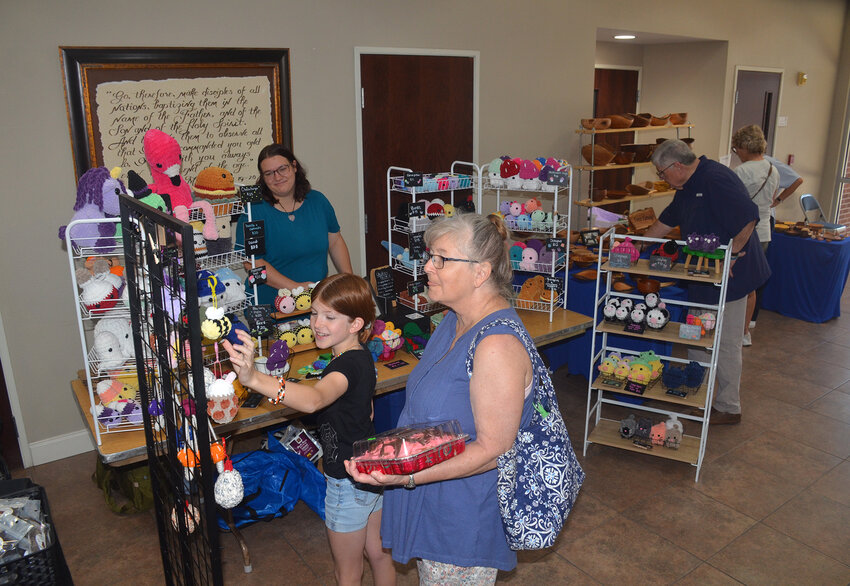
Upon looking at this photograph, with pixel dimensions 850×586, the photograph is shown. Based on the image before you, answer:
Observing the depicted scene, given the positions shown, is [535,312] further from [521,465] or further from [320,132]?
[521,465]

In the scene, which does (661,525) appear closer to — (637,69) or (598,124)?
(598,124)

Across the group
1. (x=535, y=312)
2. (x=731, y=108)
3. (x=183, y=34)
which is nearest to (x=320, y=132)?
(x=183, y=34)

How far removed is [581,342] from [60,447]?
11.0ft

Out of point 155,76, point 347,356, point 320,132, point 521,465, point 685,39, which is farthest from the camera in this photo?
point 685,39

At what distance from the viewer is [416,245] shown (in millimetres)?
3283

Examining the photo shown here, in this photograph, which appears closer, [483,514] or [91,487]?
[483,514]

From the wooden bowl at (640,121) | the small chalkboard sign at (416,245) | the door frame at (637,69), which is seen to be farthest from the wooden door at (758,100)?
the small chalkboard sign at (416,245)

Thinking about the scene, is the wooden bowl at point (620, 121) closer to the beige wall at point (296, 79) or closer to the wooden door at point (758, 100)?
the beige wall at point (296, 79)

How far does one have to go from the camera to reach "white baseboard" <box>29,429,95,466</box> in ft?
12.1

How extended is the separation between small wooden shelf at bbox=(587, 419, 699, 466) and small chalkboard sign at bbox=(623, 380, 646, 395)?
1.10 feet

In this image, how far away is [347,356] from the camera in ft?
6.42

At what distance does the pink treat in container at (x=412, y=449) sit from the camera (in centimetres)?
149

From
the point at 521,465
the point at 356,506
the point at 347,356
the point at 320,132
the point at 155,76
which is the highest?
the point at 155,76

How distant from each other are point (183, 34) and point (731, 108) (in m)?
5.99
